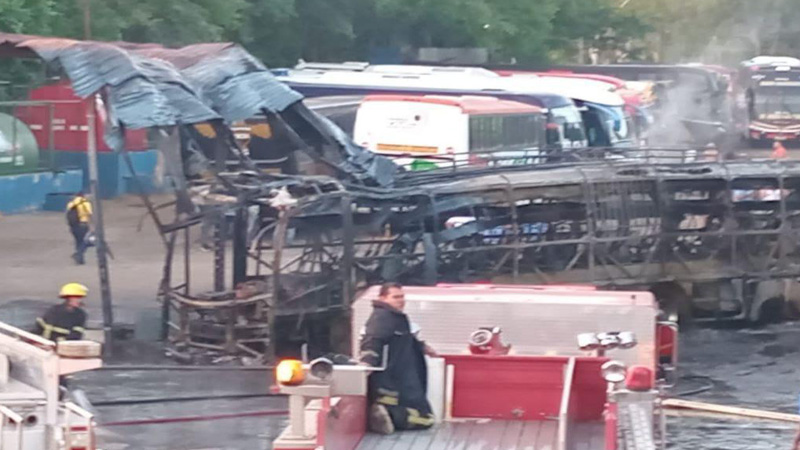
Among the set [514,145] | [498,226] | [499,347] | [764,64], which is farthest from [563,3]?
[499,347]

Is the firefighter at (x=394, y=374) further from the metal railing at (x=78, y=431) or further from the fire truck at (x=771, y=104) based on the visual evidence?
the fire truck at (x=771, y=104)

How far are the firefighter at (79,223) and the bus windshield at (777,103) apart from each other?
1268 inches

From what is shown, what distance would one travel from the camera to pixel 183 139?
18.9 m

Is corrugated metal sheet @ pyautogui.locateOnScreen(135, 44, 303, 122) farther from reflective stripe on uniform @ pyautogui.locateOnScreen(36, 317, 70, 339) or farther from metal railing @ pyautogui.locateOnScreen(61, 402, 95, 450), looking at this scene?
metal railing @ pyautogui.locateOnScreen(61, 402, 95, 450)

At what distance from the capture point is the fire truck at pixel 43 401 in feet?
26.9

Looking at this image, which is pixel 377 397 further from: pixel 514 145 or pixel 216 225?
pixel 514 145

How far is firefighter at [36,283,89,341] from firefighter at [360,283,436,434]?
3594 millimetres

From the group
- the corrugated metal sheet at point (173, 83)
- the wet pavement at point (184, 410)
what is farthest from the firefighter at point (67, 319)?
the corrugated metal sheet at point (173, 83)

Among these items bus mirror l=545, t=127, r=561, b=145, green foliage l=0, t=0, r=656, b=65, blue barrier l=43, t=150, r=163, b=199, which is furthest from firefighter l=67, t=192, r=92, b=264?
bus mirror l=545, t=127, r=561, b=145

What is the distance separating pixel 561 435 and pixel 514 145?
23360mm

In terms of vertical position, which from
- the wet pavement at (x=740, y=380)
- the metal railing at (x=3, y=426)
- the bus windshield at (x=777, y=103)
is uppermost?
the metal railing at (x=3, y=426)

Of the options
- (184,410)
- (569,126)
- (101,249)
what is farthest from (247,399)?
(569,126)

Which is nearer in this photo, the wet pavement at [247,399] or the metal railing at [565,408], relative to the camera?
the metal railing at [565,408]

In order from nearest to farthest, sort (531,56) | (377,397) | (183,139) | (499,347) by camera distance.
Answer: (377,397) < (499,347) < (183,139) < (531,56)
